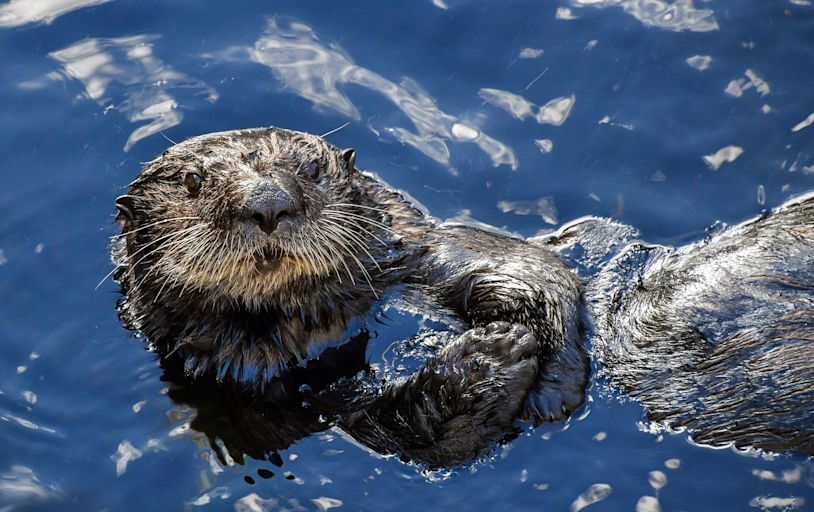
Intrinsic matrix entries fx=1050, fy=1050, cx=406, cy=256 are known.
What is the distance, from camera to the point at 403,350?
6129 mm

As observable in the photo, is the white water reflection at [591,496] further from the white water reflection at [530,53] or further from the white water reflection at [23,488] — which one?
the white water reflection at [530,53]

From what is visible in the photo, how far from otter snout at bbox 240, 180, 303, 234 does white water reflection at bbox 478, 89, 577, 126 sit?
2783 mm

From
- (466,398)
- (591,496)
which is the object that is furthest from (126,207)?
(591,496)

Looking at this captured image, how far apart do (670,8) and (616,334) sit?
324 cm

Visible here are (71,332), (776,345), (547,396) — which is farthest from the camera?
(71,332)

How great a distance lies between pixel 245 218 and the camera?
5266 millimetres

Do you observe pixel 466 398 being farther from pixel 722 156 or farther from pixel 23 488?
pixel 722 156

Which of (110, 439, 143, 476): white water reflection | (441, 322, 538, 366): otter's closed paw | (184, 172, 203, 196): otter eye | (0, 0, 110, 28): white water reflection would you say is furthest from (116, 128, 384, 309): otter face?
A: (0, 0, 110, 28): white water reflection

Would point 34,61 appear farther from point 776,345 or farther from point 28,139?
point 776,345

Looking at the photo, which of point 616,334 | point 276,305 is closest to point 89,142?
point 276,305

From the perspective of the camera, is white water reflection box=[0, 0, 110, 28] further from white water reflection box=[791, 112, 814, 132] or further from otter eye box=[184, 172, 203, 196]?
white water reflection box=[791, 112, 814, 132]

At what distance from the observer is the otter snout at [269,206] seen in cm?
520

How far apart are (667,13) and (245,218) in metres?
4.17

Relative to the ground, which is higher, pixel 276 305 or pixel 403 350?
pixel 276 305
